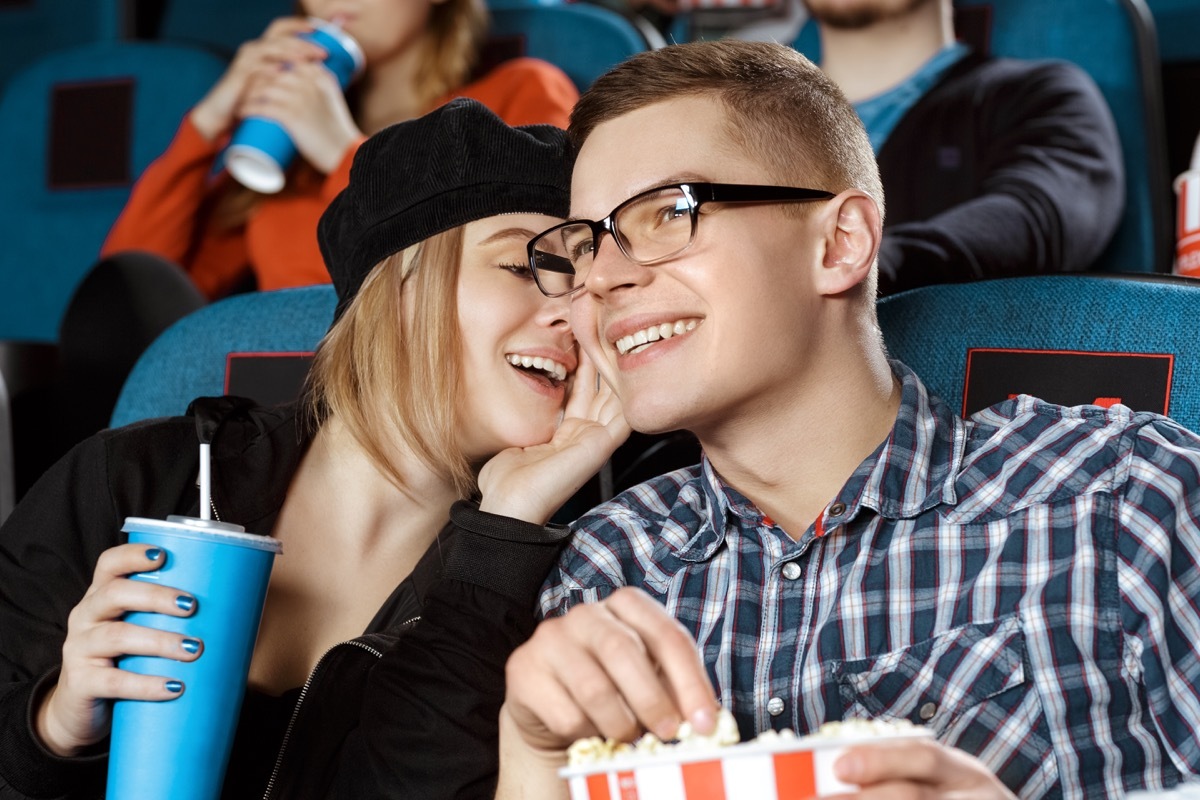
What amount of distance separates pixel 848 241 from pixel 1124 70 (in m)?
1.09

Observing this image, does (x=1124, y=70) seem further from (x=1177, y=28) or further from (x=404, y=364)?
(x=404, y=364)

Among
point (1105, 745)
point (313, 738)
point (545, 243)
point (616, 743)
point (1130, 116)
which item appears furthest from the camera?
point (1130, 116)

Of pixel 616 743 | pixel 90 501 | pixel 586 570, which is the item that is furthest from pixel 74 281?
pixel 616 743

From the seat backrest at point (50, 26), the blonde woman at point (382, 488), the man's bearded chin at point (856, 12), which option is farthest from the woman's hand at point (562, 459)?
the seat backrest at point (50, 26)

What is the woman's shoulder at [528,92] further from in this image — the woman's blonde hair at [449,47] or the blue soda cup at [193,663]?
the blue soda cup at [193,663]

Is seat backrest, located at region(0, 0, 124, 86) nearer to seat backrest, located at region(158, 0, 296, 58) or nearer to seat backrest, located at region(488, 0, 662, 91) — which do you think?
seat backrest, located at region(158, 0, 296, 58)

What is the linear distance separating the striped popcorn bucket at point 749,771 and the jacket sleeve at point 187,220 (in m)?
2.00

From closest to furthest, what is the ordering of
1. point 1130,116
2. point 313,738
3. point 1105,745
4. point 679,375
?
point 1105,745 < point 679,375 < point 313,738 < point 1130,116

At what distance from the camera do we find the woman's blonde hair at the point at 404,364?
1.37 meters

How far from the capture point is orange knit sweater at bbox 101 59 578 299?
7.11ft

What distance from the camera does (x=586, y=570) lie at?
3.87 feet

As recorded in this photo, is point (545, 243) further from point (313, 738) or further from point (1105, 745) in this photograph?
point (1105, 745)

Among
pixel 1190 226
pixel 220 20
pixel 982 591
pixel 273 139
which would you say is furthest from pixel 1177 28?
pixel 220 20

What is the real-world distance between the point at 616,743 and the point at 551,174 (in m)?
0.74
